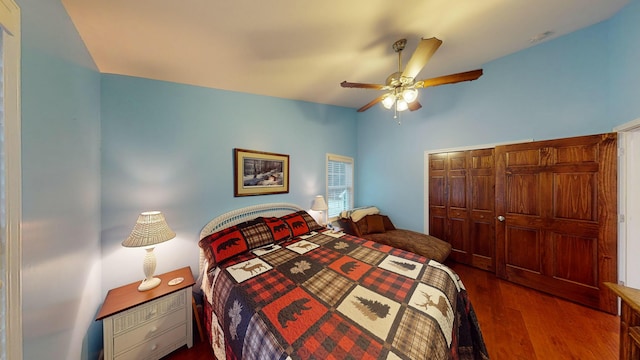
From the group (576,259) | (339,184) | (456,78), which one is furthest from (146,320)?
(576,259)

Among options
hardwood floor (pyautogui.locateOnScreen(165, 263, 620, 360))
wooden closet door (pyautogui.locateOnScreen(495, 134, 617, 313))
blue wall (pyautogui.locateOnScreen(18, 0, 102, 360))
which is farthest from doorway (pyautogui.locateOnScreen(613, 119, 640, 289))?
blue wall (pyautogui.locateOnScreen(18, 0, 102, 360))

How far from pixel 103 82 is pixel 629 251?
530cm

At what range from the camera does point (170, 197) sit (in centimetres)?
198

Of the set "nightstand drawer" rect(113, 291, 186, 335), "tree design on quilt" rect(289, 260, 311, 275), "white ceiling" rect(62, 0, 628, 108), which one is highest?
"white ceiling" rect(62, 0, 628, 108)

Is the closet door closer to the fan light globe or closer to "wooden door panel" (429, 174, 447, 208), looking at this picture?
"wooden door panel" (429, 174, 447, 208)

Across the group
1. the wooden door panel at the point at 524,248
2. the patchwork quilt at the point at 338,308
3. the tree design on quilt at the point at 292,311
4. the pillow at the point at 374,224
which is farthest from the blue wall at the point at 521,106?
the tree design on quilt at the point at 292,311

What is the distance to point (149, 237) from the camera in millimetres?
1595

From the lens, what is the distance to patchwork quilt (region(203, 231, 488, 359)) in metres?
0.96

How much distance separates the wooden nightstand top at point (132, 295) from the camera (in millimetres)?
1402

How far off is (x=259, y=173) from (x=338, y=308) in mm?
1929

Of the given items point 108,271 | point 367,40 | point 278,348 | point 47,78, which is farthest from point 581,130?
point 108,271

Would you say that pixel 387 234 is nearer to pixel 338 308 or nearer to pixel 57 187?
pixel 338 308

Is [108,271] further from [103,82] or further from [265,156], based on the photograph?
[265,156]

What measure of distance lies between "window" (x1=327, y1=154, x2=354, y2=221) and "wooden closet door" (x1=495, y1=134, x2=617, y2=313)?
7.65 feet
